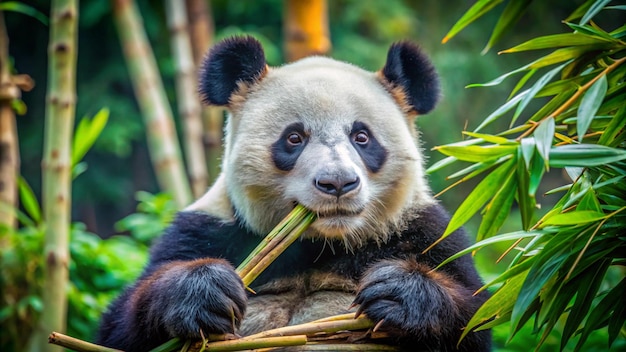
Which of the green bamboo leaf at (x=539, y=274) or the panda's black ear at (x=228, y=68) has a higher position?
the panda's black ear at (x=228, y=68)

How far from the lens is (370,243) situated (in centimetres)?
354

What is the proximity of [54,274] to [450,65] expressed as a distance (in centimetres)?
911

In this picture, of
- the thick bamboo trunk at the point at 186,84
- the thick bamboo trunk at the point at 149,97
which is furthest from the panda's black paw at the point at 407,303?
the thick bamboo trunk at the point at 186,84

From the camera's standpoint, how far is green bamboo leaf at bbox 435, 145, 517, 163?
2412 millimetres

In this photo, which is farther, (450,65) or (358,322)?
(450,65)

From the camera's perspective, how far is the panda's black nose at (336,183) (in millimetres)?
3033

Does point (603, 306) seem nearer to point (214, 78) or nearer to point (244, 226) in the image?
point (244, 226)

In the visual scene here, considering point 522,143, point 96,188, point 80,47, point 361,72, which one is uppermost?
point 80,47

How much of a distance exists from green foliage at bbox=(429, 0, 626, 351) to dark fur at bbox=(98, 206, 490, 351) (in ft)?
1.05

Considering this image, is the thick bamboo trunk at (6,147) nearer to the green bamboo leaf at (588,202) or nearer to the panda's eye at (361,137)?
the panda's eye at (361,137)

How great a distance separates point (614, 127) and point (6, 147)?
4634 mm

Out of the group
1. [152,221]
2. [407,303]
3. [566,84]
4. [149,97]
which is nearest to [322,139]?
[407,303]

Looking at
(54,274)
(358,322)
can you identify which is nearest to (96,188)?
(54,274)

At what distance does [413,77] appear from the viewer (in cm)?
389
